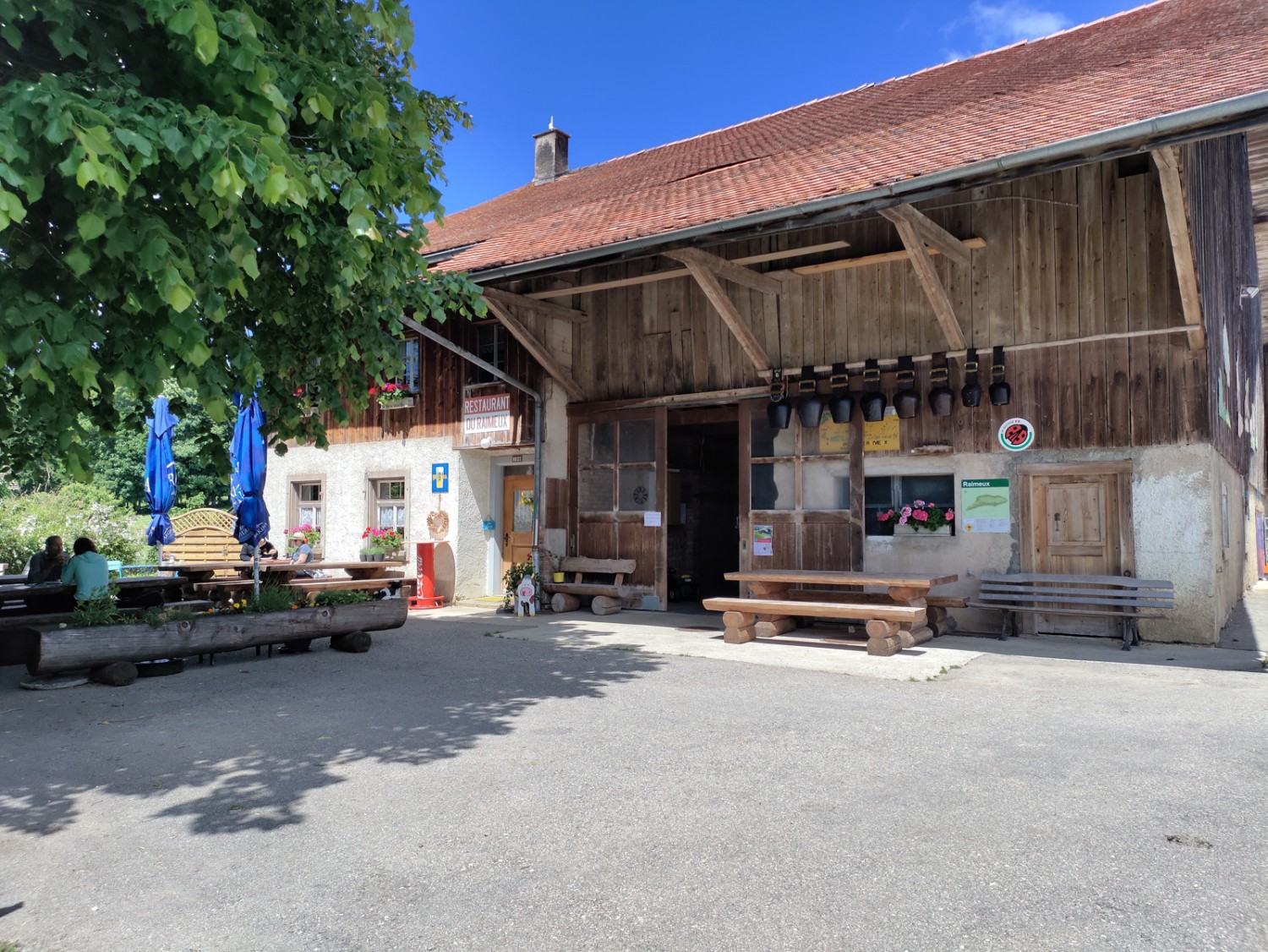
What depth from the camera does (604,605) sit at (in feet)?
39.4

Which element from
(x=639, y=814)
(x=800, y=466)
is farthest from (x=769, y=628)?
(x=639, y=814)

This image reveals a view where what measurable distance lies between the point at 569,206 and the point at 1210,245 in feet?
27.9

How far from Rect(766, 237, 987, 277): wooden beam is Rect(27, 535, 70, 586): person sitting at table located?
890 centimetres

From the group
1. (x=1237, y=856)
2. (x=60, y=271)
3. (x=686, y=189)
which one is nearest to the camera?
(x=1237, y=856)

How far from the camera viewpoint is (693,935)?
2748 mm

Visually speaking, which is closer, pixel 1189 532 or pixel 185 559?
pixel 1189 532

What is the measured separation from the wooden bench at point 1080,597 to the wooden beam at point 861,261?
Answer: 3.68 meters

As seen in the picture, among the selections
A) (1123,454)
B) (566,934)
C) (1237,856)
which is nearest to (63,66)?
(566,934)

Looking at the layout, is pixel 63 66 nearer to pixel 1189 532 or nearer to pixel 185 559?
pixel 1189 532

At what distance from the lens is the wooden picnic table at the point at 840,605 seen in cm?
840

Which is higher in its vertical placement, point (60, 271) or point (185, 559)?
point (60, 271)

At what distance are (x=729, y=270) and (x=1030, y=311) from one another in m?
3.34

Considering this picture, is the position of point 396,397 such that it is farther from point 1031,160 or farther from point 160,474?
point 1031,160

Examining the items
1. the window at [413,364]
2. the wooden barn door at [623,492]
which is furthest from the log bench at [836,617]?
the window at [413,364]
